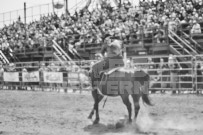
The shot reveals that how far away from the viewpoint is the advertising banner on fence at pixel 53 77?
1758 cm

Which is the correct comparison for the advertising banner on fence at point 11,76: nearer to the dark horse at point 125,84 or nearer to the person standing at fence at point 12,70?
the person standing at fence at point 12,70

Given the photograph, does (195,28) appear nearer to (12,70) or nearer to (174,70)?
(174,70)

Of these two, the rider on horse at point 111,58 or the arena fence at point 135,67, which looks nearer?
the rider on horse at point 111,58

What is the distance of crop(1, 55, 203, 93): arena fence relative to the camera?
13906 mm

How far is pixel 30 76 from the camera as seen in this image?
19.3m

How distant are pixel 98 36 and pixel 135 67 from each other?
7.29 metres

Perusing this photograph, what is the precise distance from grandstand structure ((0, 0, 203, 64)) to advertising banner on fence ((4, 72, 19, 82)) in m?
2.91

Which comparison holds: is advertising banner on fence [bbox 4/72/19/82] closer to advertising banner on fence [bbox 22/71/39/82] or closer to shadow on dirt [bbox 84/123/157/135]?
advertising banner on fence [bbox 22/71/39/82]

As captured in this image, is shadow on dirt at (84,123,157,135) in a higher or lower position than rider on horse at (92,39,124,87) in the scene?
lower

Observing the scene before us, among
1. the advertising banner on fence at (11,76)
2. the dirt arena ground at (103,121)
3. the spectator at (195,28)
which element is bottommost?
the dirt arena ground at (103,121)

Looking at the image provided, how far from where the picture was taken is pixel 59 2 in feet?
84.6

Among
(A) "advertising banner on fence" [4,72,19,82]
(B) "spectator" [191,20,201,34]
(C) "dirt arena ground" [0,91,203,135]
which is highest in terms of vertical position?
(B) "spectator" [191,20,201,34]

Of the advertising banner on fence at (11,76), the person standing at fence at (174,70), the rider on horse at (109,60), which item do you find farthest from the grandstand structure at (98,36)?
the rider on horse at (109,60)

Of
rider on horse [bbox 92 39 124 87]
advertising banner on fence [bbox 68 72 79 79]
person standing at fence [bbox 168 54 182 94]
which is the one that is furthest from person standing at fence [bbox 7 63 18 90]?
rider on horse [bbox 92 39 124 87]
